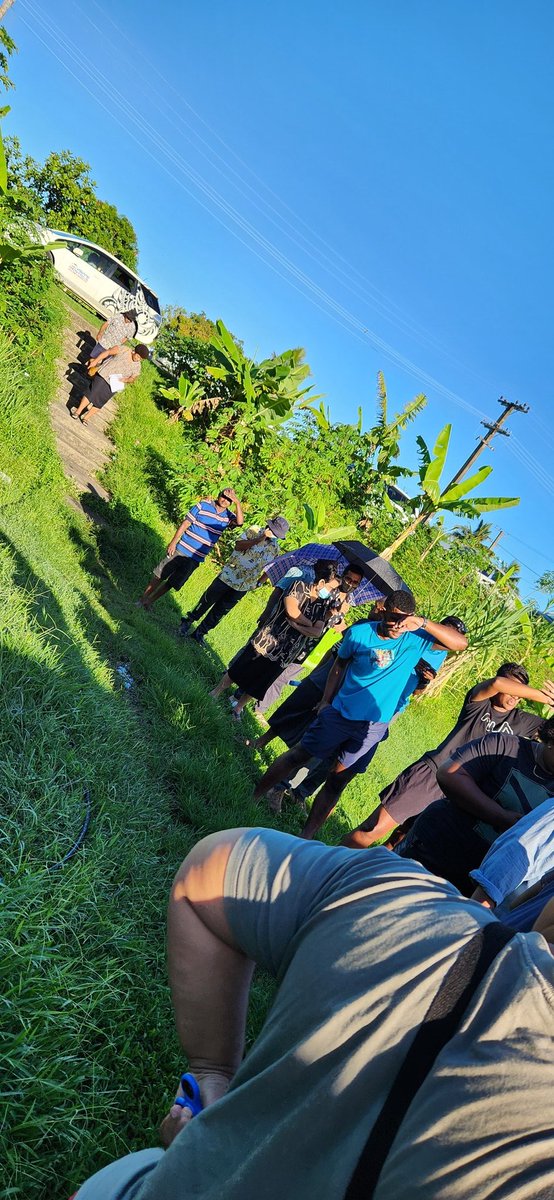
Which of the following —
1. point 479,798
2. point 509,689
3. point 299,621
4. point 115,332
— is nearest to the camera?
point 479,798

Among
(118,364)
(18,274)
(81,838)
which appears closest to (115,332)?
(118,364)

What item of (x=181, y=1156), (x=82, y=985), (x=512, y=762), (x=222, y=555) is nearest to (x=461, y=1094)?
(x=181, y=1156)

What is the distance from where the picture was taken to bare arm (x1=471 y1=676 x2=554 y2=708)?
4.70 meters

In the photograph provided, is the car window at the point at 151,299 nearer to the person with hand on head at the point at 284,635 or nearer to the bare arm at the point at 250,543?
the bare arm at the point at 250,543

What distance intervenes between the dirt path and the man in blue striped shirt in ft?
6.95

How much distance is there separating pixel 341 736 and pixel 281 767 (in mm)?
475

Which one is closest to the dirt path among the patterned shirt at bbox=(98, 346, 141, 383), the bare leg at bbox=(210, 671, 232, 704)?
the patterned shirt at bbox=(98, 346, 141, 383)

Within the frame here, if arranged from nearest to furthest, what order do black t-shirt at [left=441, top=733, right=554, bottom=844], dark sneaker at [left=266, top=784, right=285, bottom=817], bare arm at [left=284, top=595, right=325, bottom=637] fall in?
black t-shirt at [left=441, top=733, right=554, bottom=844], dark sneaker at [left=266, top=784, right=285, bottom=817], bare arm at [left=284, top=595, right=325, bottom=637]

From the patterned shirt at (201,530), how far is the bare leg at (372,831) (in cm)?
316

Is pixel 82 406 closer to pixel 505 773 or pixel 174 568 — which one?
pixel 174 568

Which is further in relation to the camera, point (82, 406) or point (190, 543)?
point (82, 406)

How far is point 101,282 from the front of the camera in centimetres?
1822

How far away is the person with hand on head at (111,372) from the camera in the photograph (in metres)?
9.95

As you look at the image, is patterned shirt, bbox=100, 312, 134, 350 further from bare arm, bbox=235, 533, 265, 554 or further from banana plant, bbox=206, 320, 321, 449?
bare arm, bbox=235, 533, 265, 554
